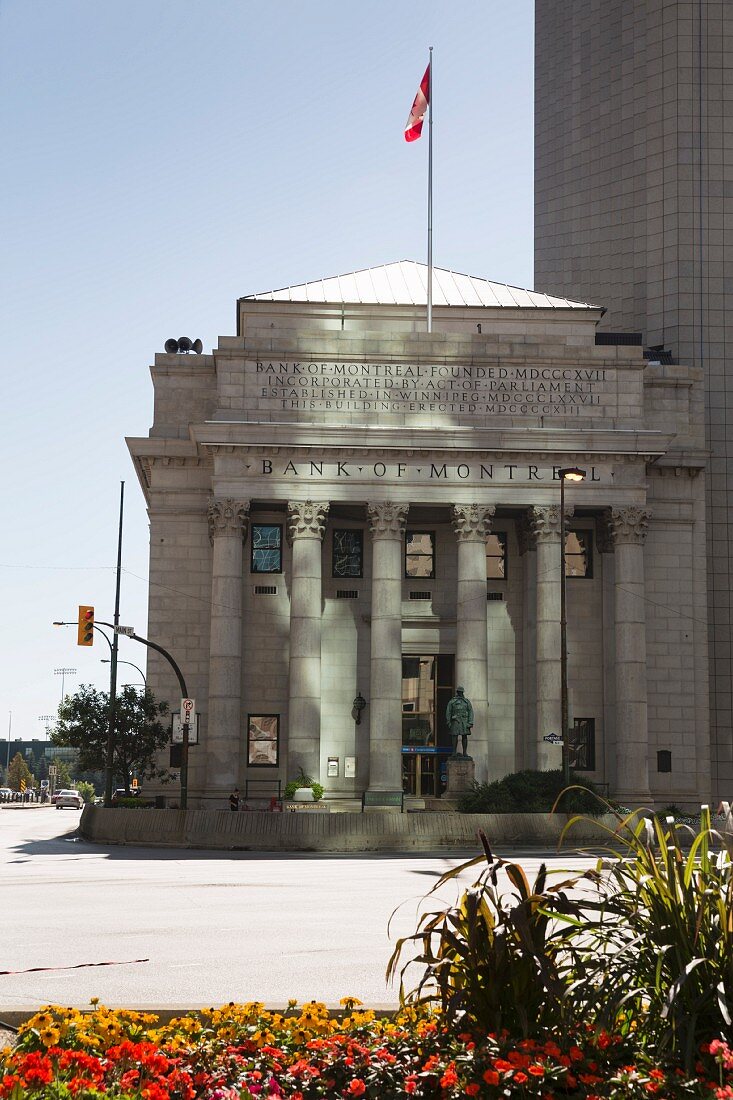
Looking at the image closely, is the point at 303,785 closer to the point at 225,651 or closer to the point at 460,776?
the point at 460,776

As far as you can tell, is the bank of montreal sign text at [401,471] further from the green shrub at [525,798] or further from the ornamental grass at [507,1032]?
the ornamental grass at [507,1032]

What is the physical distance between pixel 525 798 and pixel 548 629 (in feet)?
26.8

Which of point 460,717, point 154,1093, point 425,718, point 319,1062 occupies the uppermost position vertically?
point 425,718

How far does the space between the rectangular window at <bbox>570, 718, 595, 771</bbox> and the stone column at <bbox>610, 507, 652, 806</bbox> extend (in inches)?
107

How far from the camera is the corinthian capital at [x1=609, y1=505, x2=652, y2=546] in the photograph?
5300 centimetres

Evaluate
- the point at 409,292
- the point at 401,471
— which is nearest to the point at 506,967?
the point at 401,471

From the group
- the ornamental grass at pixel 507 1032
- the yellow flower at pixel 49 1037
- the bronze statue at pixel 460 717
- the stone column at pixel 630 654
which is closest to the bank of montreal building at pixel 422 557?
the stone column at pixel 630 654

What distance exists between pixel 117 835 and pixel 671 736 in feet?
77.4

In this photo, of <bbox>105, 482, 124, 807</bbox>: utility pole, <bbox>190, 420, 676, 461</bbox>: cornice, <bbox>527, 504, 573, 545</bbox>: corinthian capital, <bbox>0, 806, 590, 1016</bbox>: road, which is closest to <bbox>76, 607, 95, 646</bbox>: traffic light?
<bbox>105, 482, 124, 807</bbox>: utility pole

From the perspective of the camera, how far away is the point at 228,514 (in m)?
52.3

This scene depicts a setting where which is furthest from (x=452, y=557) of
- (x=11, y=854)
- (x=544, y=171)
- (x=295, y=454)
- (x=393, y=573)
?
(x=544, y=171)

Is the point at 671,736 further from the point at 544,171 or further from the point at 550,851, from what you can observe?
the point at 544,171

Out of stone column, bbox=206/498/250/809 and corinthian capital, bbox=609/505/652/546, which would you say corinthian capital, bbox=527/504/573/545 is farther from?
stone column, bbox=206/498/250/809

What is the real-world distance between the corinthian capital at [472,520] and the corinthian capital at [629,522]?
4.99 metres
